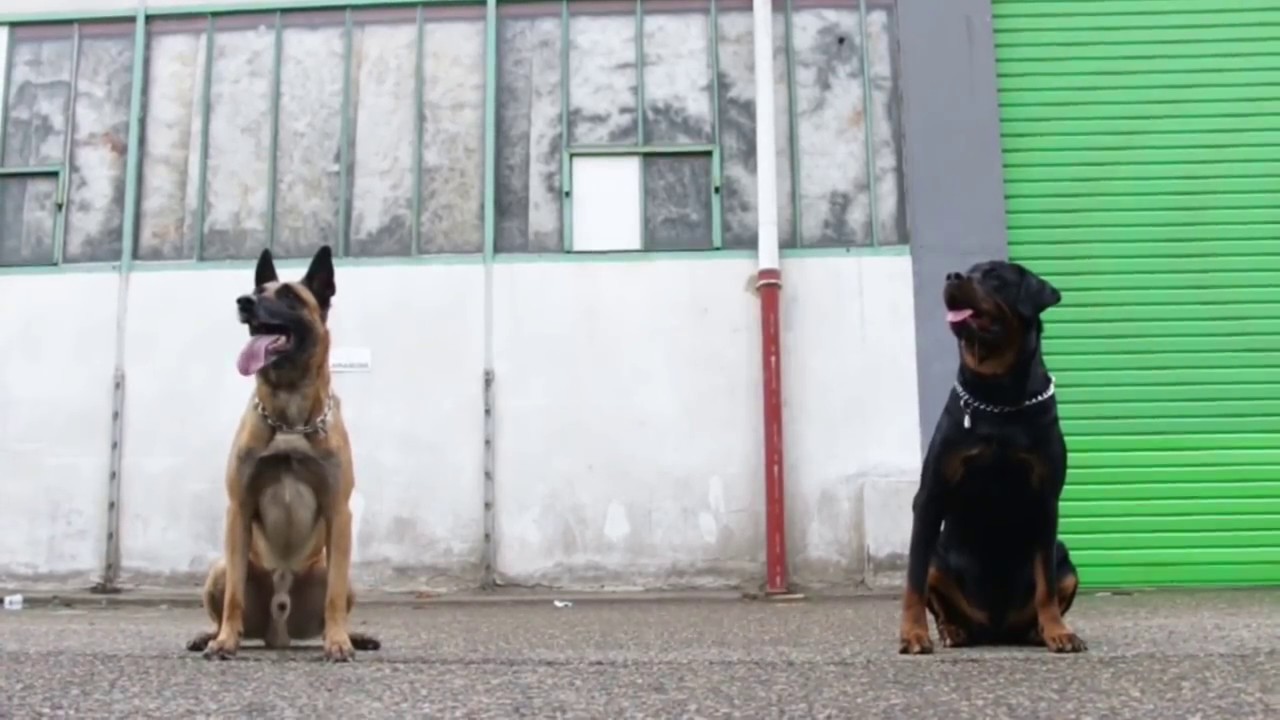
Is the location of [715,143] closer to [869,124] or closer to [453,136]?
[869,124]

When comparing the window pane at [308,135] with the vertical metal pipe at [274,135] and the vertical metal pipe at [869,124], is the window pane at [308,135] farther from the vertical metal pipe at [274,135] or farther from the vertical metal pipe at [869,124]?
the vertical metal pipe at [869,124]

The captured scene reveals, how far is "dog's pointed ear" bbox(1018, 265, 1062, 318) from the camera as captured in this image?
13.1ft

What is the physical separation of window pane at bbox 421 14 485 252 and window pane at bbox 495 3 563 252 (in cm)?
19

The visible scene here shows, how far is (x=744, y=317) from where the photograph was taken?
957cm

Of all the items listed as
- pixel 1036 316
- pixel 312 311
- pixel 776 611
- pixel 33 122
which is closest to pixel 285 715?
pixel 312 311

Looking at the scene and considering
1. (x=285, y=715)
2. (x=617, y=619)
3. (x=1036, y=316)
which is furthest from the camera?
(x=617, y=619)

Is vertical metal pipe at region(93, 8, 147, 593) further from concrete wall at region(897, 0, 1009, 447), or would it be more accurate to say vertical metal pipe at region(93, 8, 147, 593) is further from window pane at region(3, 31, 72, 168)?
concrete wall at region(897, 0, 1009, 447)

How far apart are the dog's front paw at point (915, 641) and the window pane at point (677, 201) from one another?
237 inches

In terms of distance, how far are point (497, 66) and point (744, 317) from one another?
10.2 feet

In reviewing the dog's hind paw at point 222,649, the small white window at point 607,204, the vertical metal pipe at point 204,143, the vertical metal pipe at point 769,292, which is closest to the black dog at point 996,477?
the dog's hind paw at point 222,649

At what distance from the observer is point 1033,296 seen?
403cm

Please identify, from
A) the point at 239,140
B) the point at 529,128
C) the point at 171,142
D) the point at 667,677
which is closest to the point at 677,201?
the point at 529,128

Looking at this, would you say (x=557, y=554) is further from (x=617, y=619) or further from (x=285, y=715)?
(x=285, y=715)

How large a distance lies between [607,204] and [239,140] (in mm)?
3323
